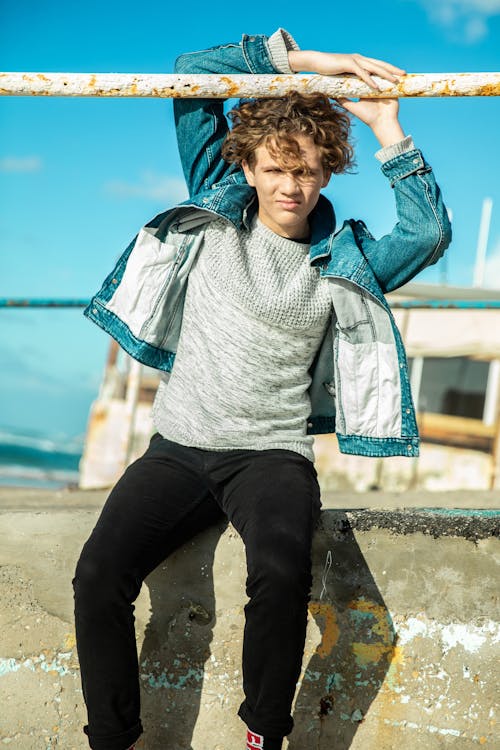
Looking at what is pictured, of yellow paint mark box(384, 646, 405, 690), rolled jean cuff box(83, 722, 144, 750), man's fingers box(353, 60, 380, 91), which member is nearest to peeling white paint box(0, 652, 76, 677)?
rolled jean cuff box(83, 722, 144, 750)

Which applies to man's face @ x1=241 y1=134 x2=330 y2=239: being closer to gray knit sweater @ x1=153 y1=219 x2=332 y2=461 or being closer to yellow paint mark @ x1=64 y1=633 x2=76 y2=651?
gray knit sweater @ x1=153 y1=219 x2=332 y2=461

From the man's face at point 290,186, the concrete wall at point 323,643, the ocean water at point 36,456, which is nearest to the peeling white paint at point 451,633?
the concrete wall at point 323,643

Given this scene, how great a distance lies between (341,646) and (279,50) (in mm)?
1709

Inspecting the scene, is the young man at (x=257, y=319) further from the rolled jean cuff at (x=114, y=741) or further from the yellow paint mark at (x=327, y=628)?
the yellow paint mark at (x=327, y=628)

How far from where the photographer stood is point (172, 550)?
199cm

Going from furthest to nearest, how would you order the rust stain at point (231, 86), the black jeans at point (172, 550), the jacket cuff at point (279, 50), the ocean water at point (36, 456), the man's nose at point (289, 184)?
the ocean water at point (36, 456)
the jacket cuff at point (279, 50)
the man's nose at point (289, 184)
the rust stain at point (231, 86)
the black jeans at point (172, 550)

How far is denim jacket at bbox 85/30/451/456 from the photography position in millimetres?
2068

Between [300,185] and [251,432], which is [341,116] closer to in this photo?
[300,185]

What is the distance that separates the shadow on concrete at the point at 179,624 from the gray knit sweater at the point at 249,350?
291 mm

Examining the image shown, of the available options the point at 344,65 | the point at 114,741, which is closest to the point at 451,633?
the point at 114,741

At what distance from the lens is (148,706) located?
2043 millimetres

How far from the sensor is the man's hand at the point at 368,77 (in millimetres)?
2012

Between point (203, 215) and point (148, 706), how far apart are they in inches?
54.1

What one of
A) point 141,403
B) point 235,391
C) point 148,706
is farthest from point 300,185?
point 141,403
